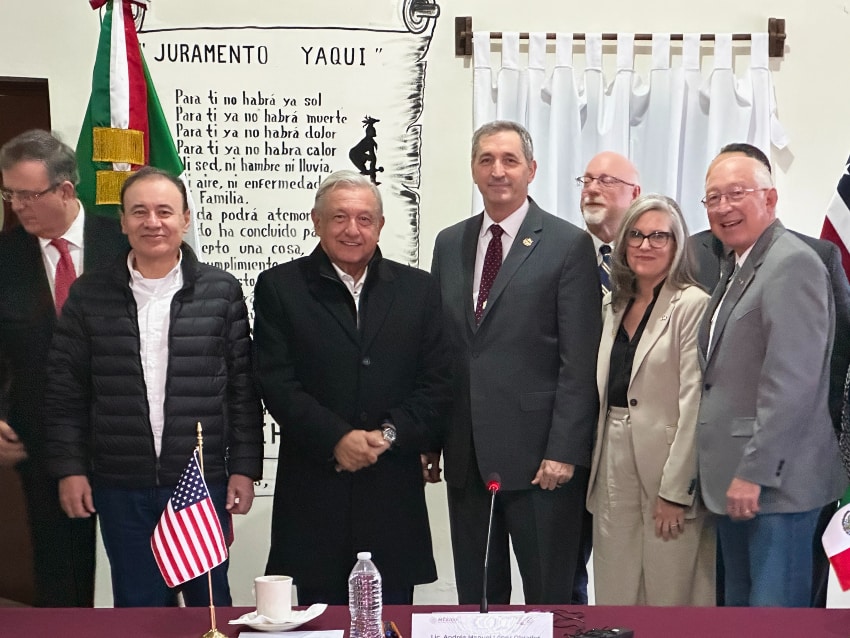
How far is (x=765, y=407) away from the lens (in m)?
2.75

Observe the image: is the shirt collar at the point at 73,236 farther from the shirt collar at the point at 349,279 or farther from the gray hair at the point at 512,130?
the gray hair at the point at 512,130

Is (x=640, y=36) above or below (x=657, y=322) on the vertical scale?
above

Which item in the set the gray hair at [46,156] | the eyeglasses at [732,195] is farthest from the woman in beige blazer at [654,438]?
the gray hair at [46,156]

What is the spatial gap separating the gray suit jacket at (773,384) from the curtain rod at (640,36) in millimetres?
1394

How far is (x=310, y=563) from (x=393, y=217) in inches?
64.5

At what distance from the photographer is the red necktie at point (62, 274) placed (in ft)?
9.92

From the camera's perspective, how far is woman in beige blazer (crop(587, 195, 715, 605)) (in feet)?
9.37

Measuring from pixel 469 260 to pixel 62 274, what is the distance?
1.30m

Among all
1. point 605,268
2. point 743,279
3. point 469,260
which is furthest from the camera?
point 605,268

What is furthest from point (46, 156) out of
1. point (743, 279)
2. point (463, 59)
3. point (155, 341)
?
point (743, 279)

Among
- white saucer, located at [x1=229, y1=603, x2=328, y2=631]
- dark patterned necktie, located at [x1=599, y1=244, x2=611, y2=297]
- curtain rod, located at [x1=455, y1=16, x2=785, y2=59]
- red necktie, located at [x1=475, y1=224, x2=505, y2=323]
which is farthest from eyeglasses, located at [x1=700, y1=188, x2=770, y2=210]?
white saucer, located at [x1=229, y1=603, x2=328, y2=631]

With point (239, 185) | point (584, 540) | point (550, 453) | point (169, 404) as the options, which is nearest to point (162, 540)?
point (169, 404)

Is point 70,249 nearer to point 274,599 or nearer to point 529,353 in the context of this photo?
point 529,353

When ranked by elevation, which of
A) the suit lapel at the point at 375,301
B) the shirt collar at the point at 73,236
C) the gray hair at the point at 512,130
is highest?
the gray hair at the point at 512,130
